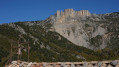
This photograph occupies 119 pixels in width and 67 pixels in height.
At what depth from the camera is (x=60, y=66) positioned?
11766mm

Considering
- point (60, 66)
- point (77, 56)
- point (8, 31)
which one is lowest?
point (77, 56)

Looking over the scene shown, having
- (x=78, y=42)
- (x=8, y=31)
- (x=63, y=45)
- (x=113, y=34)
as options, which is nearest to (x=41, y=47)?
Result: (x=8, y=31)

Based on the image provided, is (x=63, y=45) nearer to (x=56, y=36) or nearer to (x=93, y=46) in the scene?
(x=56, y=36)

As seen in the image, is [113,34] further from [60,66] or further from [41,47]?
[60,66]

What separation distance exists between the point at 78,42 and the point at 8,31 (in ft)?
265

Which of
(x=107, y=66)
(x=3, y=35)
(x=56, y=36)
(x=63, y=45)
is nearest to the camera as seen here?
(x=107, y=66)

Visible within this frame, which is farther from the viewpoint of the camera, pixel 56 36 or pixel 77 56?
pixel 56 36

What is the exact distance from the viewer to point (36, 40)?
14562cm

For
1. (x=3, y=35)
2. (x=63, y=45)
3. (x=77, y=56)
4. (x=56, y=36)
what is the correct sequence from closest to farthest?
(x=3, y=35) → (x=77, y=56) → (x=63, y=45) → (x=56, y=36)

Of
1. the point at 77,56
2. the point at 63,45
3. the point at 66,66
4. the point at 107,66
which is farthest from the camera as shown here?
the point at 63,45

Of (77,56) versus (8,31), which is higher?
(8,31)

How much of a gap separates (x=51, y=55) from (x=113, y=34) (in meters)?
91.3

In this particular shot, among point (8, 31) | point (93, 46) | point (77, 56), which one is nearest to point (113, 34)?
point (93, 46)

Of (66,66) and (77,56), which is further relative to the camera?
(77,56)
